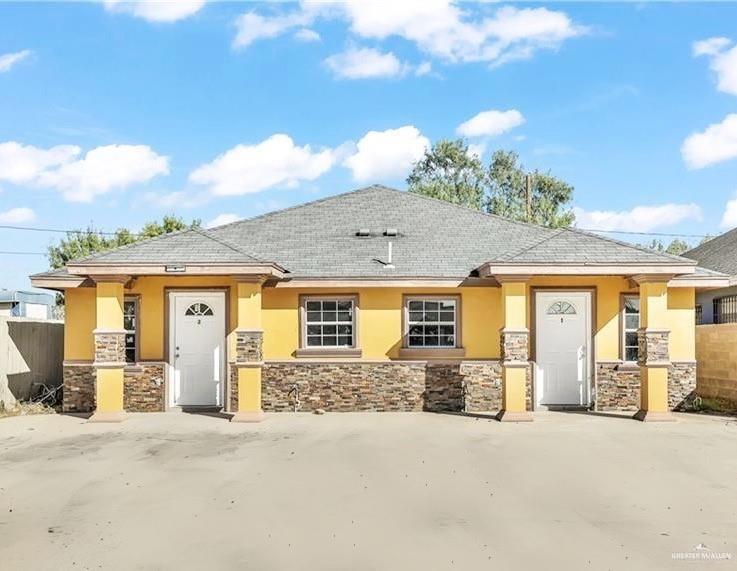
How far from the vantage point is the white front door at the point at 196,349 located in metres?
12.4

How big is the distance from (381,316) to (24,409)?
788cm

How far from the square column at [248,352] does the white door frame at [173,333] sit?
1157 millimetres

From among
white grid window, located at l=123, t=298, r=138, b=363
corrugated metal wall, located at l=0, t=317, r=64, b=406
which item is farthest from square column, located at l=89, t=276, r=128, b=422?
corrugated metal wall, located at l=0, t=317, r=64, b=406

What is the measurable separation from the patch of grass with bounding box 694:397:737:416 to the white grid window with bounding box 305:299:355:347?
762 cm

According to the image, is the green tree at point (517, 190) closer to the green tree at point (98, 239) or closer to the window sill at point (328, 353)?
the green tree at point (98, 239)

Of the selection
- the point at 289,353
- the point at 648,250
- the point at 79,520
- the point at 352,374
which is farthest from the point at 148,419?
the point at 648,250

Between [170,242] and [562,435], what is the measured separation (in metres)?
8.48

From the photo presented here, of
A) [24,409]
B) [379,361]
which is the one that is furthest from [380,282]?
[24,409]

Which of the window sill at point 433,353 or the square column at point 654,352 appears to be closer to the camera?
the square column at point 654,352

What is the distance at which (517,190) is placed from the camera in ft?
136

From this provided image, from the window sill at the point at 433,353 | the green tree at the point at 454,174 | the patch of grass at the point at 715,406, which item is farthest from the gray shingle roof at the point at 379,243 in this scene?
the green tree at the point at 454,174

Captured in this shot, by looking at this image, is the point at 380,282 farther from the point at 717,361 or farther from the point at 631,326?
the point at 717,361

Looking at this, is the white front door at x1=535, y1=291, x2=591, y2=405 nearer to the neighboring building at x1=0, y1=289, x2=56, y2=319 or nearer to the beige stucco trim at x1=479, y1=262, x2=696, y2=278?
the beige stucco trim at x1=479, y1=262, x2=696, y2=278

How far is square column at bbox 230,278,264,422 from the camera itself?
11.2 meters
